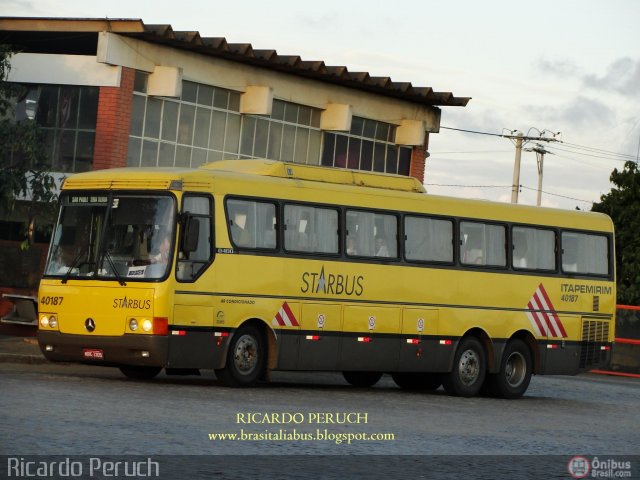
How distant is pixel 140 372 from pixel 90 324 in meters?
2.21

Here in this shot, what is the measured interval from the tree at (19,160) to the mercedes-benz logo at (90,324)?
887cm

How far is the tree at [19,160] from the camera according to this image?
28.1 metres

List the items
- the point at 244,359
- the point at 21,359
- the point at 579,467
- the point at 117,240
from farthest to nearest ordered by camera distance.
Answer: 1. the point at 21,359
2. the point at 244,359
3. the point at 117,240
4. the point at 579,467

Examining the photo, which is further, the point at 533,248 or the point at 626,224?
the point at 626,224

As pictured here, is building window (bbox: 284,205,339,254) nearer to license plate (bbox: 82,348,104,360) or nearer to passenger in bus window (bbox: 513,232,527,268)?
license plate (bbox: 82,348,104,360)

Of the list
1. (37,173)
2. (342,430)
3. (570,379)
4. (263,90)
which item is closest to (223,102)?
(263,90)

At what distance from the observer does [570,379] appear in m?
33.6

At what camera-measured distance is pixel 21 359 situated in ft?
77.1

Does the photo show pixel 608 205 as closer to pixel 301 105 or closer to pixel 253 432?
pixel 301 105

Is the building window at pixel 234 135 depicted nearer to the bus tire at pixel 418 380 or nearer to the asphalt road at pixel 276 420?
the asphalt road at pixel 276 420

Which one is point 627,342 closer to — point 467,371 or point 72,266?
point 467,371

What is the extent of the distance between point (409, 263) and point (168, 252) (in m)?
4.83

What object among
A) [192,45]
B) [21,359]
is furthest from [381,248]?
[192,45]

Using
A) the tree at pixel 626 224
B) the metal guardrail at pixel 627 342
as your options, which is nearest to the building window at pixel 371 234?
the metal guardrail at pixel 627 342
